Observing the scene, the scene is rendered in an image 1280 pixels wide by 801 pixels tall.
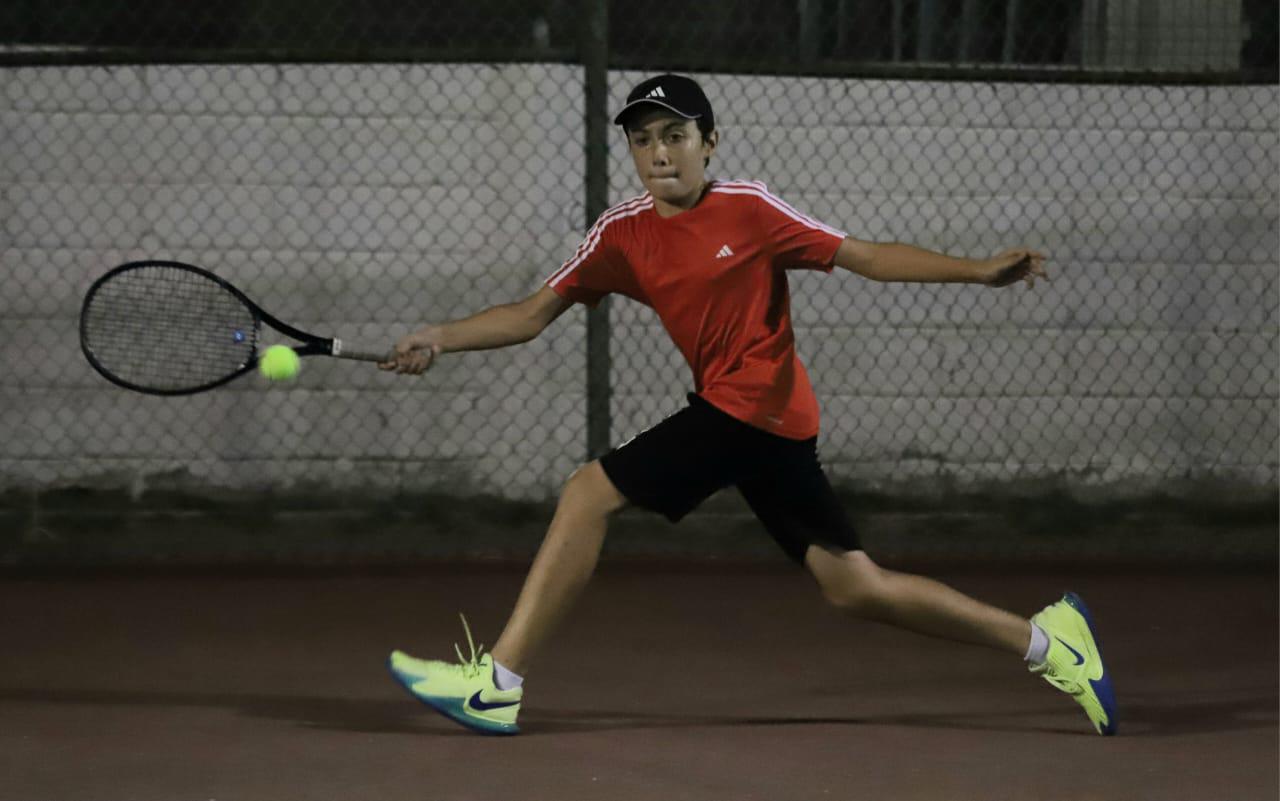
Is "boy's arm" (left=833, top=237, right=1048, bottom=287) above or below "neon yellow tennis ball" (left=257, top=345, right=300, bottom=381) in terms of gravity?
above

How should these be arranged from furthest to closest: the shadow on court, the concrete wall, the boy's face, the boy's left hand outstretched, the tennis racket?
the concrete wall < the tennis racket < the shadow on court < the boy's face < the boy's left hand outstretched

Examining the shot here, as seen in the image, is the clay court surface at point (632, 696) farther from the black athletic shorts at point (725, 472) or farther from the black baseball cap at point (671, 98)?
the black baseball cap at point (671, 98)

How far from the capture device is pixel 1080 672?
4.45 m

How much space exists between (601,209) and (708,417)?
2776 millimetres

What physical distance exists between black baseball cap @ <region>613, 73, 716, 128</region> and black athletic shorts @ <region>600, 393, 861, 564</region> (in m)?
0.66

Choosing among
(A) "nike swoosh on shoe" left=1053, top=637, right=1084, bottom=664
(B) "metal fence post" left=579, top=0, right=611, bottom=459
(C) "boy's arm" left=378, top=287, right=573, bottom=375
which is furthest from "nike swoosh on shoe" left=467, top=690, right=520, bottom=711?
(B) "metal fence post" left=579, top=0, right=611, bottom=459

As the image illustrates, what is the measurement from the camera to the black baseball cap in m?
4.23

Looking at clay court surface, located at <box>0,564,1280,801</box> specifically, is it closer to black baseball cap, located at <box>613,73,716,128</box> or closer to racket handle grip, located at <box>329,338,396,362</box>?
racket handle grip, located at <box>329,338,396,362</box>

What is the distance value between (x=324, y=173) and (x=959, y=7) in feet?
8.15

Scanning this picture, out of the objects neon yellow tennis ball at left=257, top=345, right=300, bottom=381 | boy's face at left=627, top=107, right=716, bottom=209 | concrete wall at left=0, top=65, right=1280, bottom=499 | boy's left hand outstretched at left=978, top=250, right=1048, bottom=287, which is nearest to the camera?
boy's left hand outstretched at left=978, top=250, right=1048, bottom=287

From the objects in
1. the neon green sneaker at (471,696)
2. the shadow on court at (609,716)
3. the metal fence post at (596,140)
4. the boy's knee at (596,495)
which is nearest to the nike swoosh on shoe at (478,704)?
the neon green sneaker at (471,696)

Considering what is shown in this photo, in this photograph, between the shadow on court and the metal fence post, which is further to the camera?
the metal fence post

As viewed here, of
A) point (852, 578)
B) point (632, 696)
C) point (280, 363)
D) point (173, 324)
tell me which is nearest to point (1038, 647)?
point (852, 578)

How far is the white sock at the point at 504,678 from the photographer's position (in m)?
4.36
